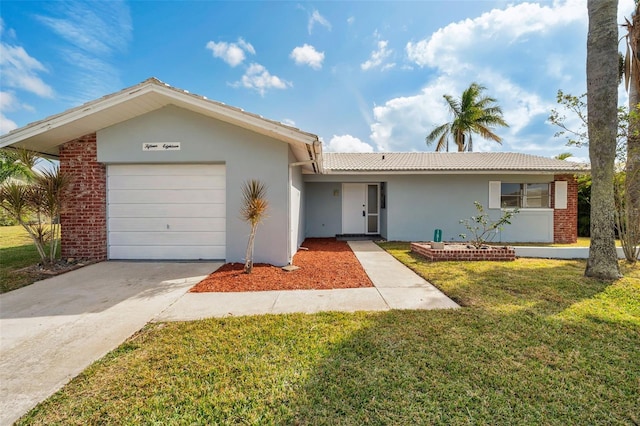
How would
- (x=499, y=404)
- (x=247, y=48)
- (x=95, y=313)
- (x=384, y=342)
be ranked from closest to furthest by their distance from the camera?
(x=499, y=404) < (x=384, y=342) < (x=95, y=313) < (x=247, y=48)

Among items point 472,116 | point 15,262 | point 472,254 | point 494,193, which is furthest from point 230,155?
point 472,116

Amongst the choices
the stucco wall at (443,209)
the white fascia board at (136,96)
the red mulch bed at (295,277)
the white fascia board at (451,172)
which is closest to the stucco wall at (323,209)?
the stucco wall at (443,209)

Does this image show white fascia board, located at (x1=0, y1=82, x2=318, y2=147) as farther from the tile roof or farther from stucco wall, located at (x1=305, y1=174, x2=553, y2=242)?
stucco wall, located at (x1=305, y1=174, x2=553, y2=242)

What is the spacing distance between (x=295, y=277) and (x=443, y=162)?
1017 cm

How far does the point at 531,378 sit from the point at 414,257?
573cm

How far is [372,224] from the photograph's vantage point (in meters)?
13.4

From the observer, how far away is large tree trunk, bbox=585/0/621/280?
18.0 feet

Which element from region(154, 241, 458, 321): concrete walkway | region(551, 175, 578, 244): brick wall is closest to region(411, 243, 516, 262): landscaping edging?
region(154, 241, 458, 321): concrete walkway

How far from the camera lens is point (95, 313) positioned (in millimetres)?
4188

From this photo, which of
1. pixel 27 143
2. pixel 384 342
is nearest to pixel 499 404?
pixel 384 342

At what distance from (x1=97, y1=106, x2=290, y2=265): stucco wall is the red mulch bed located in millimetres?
684

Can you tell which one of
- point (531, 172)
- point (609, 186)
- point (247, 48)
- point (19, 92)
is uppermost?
point (247, 48)

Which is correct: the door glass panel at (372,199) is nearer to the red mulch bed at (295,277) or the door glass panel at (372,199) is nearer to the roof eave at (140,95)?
the red mulch bed at (295,277)

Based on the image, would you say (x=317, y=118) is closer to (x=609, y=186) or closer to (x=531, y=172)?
(x=531, y=172)
